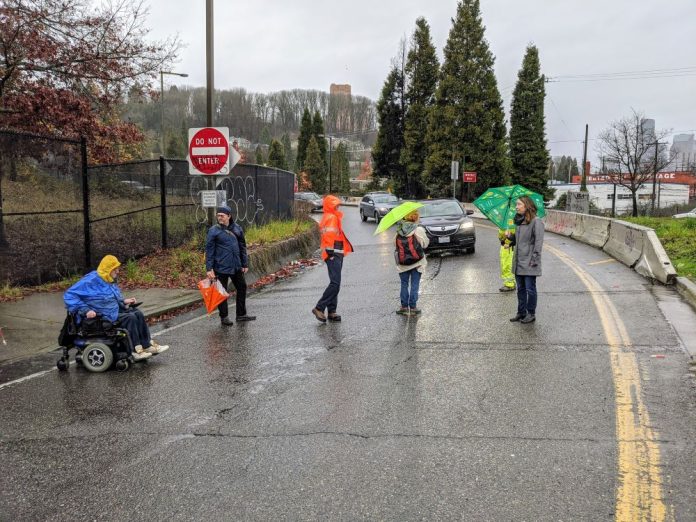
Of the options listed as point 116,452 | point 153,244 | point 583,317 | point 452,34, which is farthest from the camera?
point 452,34

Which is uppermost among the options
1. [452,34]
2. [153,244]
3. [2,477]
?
[452,34]

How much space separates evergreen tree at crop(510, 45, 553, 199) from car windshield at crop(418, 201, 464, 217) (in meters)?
36.4

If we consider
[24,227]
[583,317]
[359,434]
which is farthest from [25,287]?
[583,317]

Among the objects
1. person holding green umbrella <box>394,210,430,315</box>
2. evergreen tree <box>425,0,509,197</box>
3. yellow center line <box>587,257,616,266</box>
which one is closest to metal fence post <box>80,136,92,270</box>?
person holding green umbrella <box>394,210,430,315</box>

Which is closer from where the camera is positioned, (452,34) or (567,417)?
(567,417)

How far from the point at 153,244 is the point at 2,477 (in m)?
10.4

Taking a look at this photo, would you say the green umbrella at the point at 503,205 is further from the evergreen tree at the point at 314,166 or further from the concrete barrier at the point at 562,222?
the evergreen tree at the point at 314,166

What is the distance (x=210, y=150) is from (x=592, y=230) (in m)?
12.0

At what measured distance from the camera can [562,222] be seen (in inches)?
882

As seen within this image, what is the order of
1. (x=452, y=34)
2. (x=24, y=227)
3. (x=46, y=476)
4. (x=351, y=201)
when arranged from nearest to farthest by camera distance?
(x=46, y=476) < (x=24, y=227) < (x=452, y=34) < (x=351, y=201)

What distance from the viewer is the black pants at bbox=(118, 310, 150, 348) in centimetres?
643

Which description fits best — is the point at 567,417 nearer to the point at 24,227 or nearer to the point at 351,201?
the point at 24,227

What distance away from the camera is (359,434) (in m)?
4.38

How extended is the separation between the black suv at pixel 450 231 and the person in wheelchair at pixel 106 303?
32.3 ft
